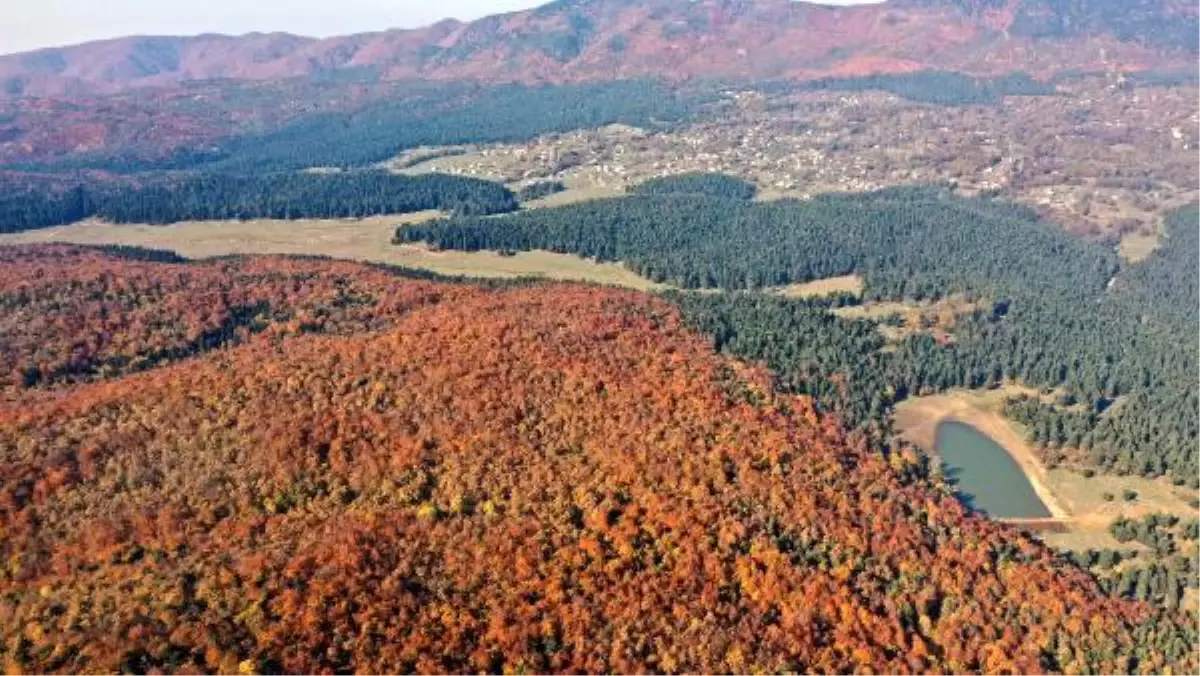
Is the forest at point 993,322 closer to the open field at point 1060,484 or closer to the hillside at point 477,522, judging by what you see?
the open field at point 1060,484

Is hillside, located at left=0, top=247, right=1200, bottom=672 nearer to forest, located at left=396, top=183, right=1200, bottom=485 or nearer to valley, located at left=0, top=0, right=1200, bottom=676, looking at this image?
valley, located at left=0, top=0, right=1200, bottom=676

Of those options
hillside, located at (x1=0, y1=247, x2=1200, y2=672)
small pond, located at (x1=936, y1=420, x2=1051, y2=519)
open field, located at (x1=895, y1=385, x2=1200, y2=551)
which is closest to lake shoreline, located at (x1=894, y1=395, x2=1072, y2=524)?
open field, located at (x1=895, y1=385, x2=1200, y2=551)

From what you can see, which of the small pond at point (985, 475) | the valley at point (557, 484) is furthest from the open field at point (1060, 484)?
the small pond at point (985, 475)

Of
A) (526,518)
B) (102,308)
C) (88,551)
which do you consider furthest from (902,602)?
(102,308)

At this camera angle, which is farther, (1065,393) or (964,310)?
(964,310)

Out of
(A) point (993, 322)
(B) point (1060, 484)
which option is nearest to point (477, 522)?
(B) point (1060, 484)

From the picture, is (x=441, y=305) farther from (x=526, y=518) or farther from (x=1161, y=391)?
(x=1161, y=391)
